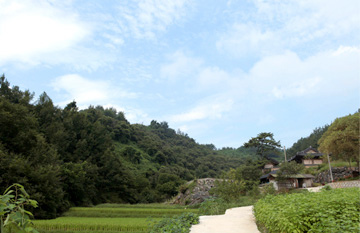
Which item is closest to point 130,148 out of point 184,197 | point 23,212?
point 184,197

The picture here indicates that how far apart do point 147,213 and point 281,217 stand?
13859 millimetres

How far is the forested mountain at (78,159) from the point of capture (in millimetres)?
17469

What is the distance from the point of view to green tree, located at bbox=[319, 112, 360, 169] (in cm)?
2145

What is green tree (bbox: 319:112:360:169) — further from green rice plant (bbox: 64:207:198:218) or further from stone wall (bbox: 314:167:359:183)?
green rice plant (bbox: 64:207:198:218)

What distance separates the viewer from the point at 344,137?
71.5 feet

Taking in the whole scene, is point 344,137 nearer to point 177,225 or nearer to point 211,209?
point 211,209

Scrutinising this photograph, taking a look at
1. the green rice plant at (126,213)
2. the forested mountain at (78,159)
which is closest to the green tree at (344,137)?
the green rice plant at (126,213)

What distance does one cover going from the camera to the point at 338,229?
3521 millimetres

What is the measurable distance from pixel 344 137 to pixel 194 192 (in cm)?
1353

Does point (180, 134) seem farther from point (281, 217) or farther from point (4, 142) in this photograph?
point (281, 217)

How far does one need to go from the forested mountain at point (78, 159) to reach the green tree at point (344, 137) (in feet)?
61.4

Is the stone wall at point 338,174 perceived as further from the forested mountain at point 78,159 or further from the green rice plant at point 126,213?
the green rice plant at point 126,213

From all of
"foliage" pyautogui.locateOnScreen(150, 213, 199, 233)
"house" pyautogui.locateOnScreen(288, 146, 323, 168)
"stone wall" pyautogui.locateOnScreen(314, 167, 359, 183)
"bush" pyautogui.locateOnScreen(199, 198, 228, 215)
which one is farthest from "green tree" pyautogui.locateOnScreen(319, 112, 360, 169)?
"foliage" pyautogui.locateOnScreen(150, 213, 199, 233)

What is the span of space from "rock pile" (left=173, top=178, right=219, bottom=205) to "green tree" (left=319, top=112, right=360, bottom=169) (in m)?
11.1
